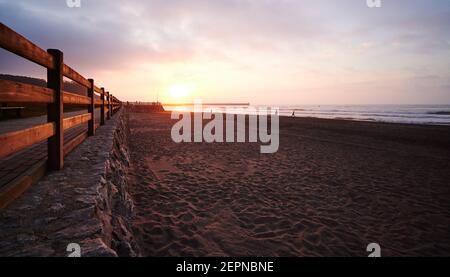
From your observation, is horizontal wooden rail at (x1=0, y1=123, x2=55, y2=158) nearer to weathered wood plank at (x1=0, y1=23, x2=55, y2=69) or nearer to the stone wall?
the stone wall

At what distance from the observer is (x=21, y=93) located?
2.31 meters

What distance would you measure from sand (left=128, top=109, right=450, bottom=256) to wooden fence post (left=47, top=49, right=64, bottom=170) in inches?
60.1

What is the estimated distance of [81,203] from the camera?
2.43 m

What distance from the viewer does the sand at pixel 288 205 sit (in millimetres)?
3783

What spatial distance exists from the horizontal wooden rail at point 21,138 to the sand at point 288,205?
1915 millimetres

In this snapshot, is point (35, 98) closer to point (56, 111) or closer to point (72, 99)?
point (56, 111)

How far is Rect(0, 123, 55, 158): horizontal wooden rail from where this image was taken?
82.3 inches

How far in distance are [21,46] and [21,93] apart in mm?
422

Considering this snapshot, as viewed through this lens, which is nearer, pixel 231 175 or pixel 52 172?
pixel 52 172

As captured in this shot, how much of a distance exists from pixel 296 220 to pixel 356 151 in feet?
26.7

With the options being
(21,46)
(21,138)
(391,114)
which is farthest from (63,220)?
(391,114)
